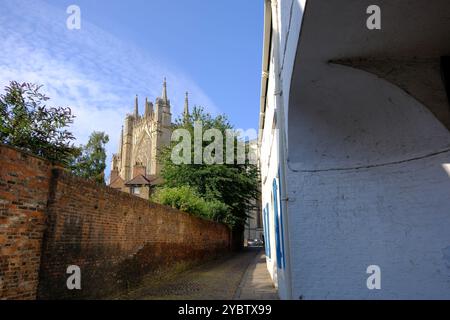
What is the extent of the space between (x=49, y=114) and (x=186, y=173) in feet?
38.1

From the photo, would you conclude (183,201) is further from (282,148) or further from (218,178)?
(282,148)

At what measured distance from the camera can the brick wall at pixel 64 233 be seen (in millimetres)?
4458

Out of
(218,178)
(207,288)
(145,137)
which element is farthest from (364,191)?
(145,137)

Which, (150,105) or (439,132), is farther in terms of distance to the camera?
(150,105)

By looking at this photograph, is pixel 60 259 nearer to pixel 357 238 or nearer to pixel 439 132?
pixel 357 238

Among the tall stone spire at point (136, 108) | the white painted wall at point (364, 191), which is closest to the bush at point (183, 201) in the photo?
the white painted wall at point (364, 191)

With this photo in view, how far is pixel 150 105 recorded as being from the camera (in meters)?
63.4

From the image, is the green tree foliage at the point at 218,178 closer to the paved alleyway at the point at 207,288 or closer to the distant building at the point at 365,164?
the paved alleyway at the point at 207,288

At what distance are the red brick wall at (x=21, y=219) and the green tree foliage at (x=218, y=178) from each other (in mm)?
14549

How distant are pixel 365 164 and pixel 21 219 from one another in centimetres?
521

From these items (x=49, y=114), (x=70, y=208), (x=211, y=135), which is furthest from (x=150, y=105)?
(x=70, y=208)
